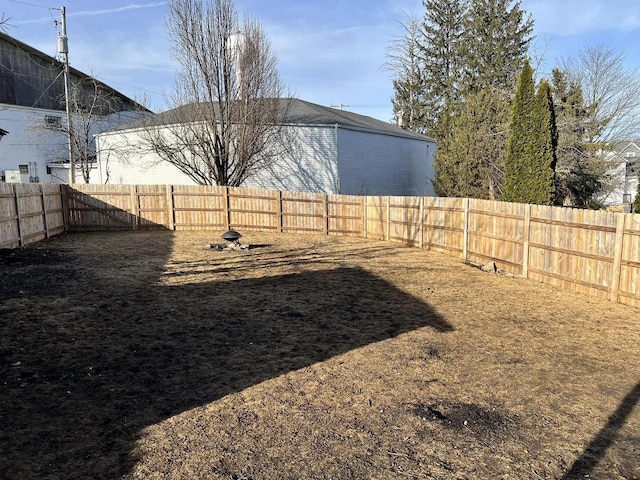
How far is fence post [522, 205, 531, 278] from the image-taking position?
8656 mm

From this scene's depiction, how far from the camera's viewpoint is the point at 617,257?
6.98 meters

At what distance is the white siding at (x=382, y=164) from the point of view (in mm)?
20625

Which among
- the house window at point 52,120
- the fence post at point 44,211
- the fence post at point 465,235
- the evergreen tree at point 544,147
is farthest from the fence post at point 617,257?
the house window at point 52,120

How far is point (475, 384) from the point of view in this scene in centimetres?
427

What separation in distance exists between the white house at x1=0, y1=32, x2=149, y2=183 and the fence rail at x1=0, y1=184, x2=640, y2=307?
11.8 meters

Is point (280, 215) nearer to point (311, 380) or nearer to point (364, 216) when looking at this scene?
point (364, 216)

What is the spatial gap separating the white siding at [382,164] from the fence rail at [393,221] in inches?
215

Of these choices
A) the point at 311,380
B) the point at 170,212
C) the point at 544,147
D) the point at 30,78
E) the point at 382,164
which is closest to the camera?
the point at 311,380

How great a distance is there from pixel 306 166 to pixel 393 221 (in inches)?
293

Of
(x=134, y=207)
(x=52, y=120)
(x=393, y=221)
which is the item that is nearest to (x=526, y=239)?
(x=393, y=221)

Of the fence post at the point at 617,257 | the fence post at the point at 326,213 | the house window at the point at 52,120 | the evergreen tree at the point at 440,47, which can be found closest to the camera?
the fence post at the point at 617,257

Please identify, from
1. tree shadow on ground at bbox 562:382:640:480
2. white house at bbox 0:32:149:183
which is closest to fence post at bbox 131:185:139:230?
white house at bbox 0:32:149:183

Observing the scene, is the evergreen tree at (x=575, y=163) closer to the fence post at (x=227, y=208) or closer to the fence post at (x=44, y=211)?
the fence post at (x=227, y=208)

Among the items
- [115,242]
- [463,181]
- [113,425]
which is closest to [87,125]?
[115,242]
